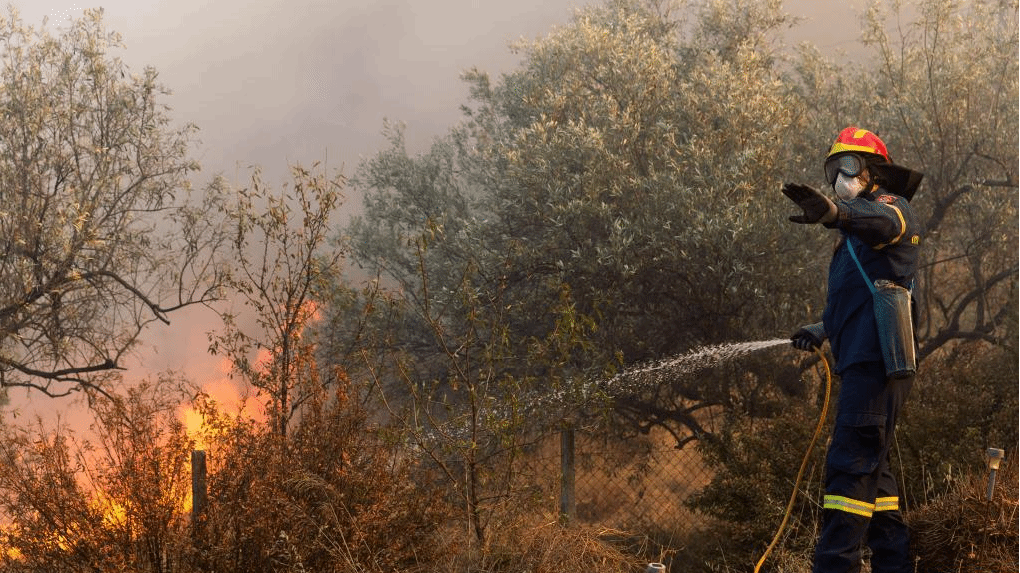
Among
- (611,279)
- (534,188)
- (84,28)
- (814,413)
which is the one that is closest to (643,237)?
(611,279)

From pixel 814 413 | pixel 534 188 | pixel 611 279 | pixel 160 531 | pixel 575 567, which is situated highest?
pixel 534 188

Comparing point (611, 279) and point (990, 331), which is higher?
point (611, 279)

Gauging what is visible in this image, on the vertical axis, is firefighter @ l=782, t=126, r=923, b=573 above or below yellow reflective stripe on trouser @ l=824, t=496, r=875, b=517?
above

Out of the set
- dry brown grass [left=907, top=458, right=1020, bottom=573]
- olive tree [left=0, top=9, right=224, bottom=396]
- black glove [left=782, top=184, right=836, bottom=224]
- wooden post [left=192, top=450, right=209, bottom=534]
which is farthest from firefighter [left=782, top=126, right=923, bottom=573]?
olive tree [left=0, top=9, right=224, bottom=396]

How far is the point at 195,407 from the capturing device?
669 centimetres

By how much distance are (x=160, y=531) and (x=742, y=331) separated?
6293 millimetres

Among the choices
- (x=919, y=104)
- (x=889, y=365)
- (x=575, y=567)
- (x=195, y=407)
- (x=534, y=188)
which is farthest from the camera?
(x=919, y=104)

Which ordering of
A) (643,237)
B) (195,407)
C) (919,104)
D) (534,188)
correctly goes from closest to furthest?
(195,407), (643,237), (534,188), (919,104)

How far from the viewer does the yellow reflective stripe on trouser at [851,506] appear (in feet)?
14.1

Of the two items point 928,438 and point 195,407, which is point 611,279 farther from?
point 195,407

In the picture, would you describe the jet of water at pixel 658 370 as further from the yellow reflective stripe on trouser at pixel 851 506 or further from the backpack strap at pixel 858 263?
the yellow reflective stripe on trouser at pixel 851 506

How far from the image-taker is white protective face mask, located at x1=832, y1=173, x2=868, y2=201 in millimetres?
4547

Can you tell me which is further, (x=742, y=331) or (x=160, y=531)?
(x=742, y=331)

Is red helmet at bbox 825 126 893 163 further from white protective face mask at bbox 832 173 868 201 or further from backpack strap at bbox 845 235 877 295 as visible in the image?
backpack strap at bbox 845 235 877 295
